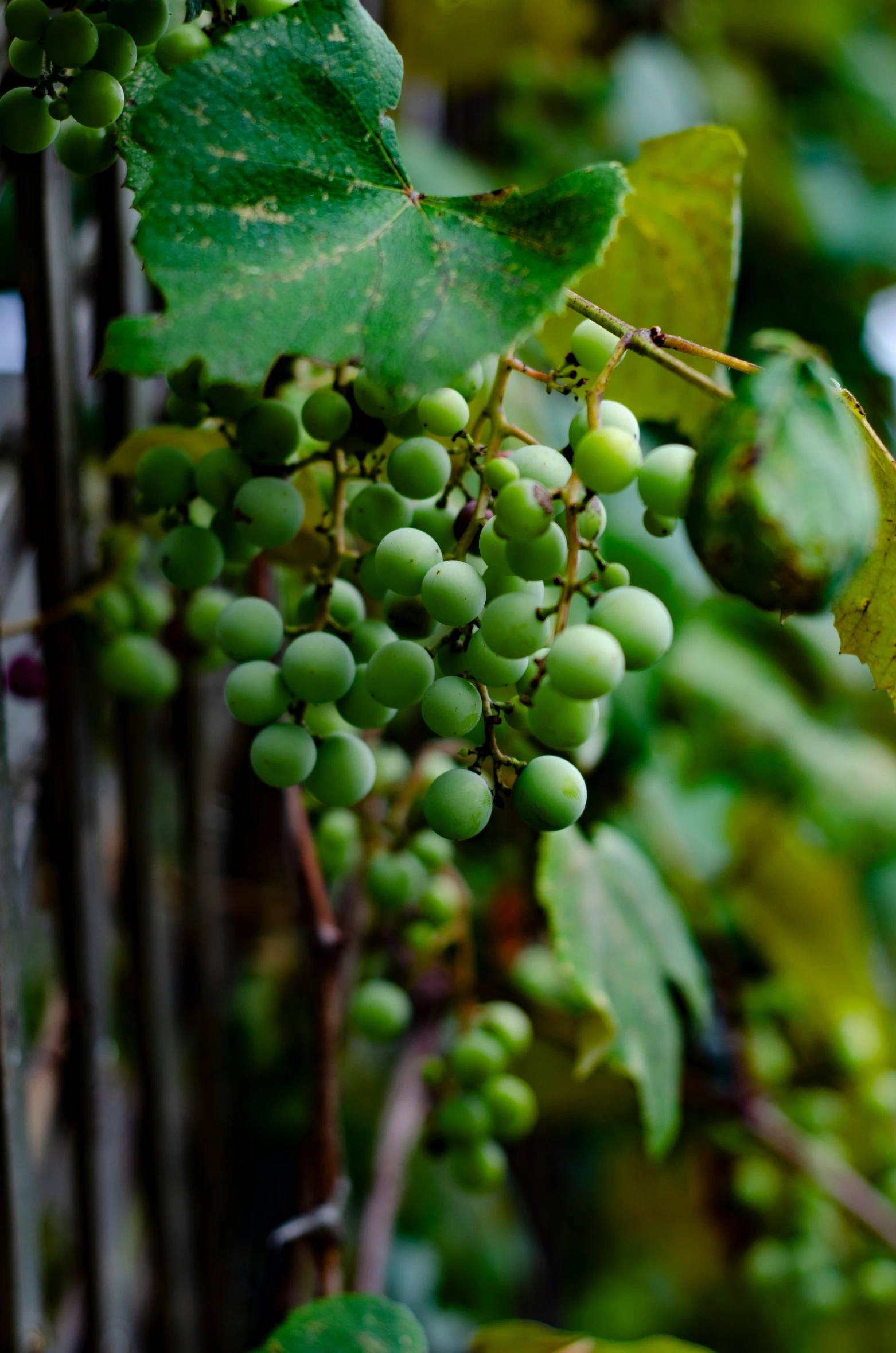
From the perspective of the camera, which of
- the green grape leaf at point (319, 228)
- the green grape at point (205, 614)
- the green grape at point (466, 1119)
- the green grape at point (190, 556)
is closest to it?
the green grape leaf at point (319, 228)

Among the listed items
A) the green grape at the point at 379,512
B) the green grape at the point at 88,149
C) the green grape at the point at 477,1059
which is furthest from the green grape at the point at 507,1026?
the green grape at the point at 88,149

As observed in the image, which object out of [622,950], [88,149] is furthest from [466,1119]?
[88,149]

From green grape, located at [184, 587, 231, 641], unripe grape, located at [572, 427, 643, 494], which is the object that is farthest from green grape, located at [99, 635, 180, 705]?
unripe grape, located at [572, 427, 643, 494]

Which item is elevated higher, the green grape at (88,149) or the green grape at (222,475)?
the green grape at (88,149)

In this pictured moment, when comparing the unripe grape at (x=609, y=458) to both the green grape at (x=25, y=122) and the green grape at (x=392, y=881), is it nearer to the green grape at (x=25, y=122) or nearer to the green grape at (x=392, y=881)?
the green grape at (x=25, y=122)

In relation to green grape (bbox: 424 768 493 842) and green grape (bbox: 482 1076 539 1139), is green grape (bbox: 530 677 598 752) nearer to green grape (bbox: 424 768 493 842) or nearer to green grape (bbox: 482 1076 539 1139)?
green grape (bbox: 424 768 493 842)

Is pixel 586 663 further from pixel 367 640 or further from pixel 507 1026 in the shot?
pixel 507 1026

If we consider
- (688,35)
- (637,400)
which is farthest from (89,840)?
(688,35)
